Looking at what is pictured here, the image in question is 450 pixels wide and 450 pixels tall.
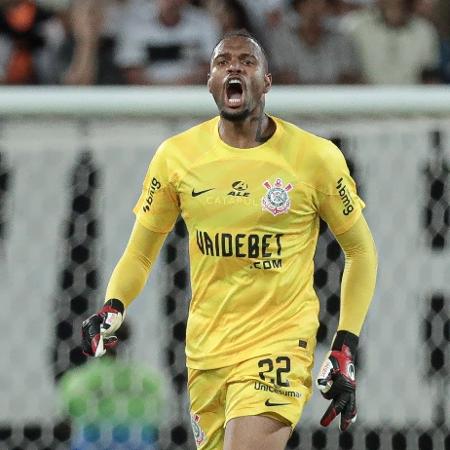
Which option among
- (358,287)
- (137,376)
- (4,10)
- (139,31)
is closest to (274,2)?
(139,31)

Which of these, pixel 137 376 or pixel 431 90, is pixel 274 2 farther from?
pixel 137 376

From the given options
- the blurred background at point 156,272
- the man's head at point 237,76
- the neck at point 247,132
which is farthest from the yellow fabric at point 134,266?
the blurred background at point 156,272

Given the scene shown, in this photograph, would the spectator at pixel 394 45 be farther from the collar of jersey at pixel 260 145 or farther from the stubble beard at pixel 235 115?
the stubble beard at pixel 235 115

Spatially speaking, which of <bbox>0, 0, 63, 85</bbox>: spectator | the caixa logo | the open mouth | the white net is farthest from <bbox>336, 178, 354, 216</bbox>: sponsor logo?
<bbox>0, 0, 63, 85</bbox>: spectator

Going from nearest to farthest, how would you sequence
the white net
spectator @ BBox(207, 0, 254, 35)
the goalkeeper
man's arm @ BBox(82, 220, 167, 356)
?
1. the goalkeeper
2. man's arm @ BBox(82, 220, 167, 356)
3. the white net
4. spectator @ BBox(207, 0, 254, 35)

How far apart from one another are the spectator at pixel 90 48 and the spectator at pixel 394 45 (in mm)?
1293

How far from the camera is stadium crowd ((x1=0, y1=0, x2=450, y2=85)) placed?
6641 mm

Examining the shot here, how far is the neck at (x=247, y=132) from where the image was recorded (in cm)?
404

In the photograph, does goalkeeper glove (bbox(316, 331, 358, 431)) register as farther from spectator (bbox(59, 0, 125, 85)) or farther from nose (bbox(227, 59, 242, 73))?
spectator (bbox(59, 0, 125, 85))

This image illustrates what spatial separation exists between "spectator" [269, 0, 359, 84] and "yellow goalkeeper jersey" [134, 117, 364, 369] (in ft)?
9.13

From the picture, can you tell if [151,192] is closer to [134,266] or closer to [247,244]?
[134,266]

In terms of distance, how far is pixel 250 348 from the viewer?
394 centimetres

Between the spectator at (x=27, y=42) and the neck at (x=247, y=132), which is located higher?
the spectator at (x=27, y=42)

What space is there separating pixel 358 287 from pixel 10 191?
2.17 metres
